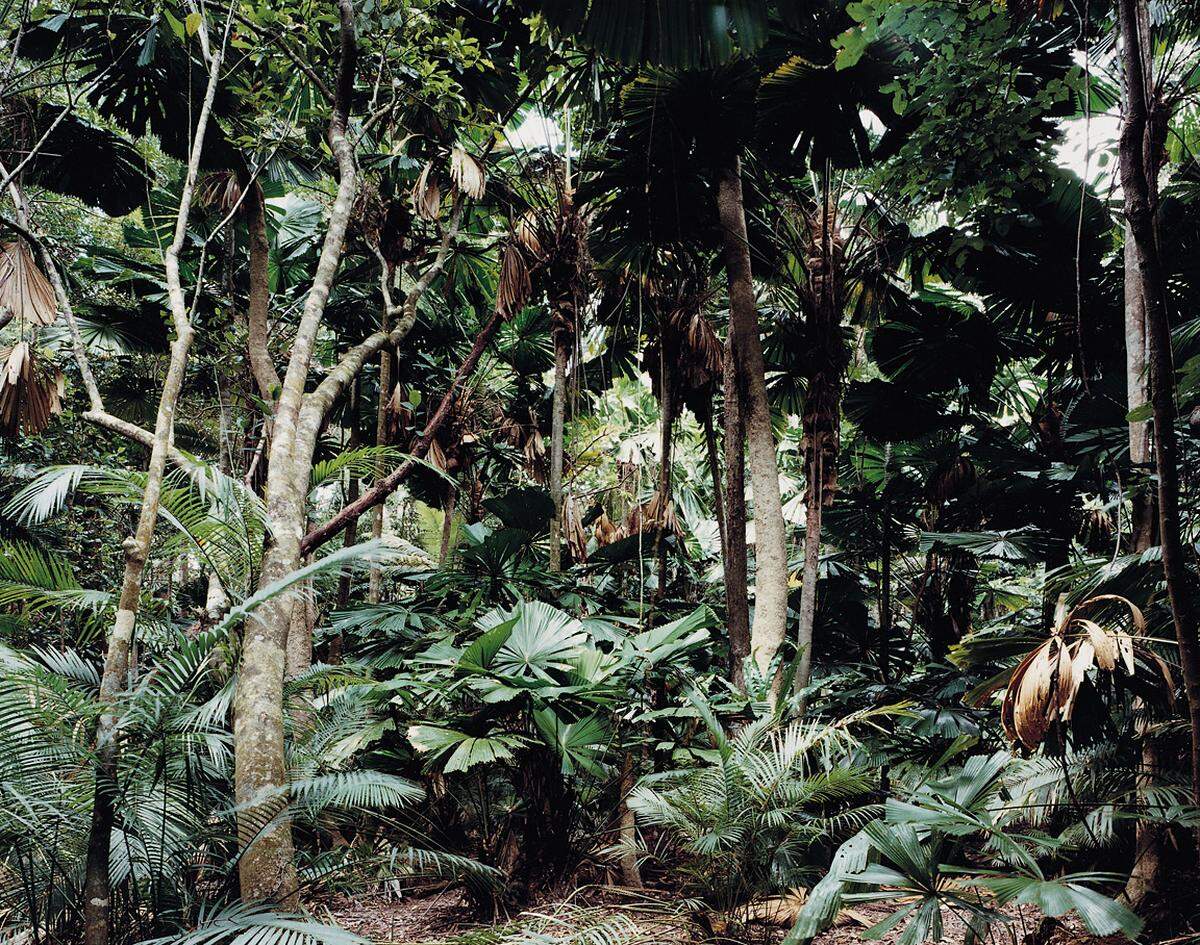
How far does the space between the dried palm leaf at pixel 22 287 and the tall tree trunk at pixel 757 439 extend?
178 inches

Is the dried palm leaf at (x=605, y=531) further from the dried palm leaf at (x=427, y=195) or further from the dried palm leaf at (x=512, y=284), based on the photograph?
the dried palm leaf at (x=427, y=195)

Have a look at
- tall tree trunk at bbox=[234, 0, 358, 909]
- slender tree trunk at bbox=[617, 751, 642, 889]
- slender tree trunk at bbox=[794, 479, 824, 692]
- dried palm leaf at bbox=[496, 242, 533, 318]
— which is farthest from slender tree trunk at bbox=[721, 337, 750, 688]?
tall tree trunk at bbox=[234, 0, 358, 909]

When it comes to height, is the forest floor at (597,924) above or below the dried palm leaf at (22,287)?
below

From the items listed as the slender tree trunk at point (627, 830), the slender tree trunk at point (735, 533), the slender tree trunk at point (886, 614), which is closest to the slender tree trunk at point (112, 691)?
the slender tree trunk at point (627, 830)

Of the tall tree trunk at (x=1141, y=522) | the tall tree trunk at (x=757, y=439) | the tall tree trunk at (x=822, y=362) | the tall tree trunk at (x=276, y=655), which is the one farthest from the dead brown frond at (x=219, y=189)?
the tall tree trunk at (x=1141, y=522)

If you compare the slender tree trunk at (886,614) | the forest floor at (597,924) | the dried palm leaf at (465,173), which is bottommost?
the forest floor at (597,924)

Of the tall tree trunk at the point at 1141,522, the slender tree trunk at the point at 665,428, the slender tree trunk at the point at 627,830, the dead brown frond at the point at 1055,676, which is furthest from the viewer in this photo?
the slender tree trunk at the point at 665,428

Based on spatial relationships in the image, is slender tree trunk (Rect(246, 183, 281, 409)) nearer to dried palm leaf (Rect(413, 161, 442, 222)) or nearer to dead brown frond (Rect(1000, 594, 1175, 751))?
dried palm leaf (Rect(413, 161, 442, 222))

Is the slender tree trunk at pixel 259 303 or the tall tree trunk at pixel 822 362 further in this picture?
the slender tree trunk at pixel 259 303

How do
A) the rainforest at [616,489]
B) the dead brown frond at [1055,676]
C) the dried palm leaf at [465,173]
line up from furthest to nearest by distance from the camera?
the dried palm leaf at [465,173]
the rainforest at [616,489]
the dead brown frond at [1055,676]

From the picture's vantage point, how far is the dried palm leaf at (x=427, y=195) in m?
5.83

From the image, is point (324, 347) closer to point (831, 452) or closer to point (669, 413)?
point (669, 413)

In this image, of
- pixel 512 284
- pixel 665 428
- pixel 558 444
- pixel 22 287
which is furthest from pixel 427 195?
pixel 22 287

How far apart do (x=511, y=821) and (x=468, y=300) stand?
22.1ft
